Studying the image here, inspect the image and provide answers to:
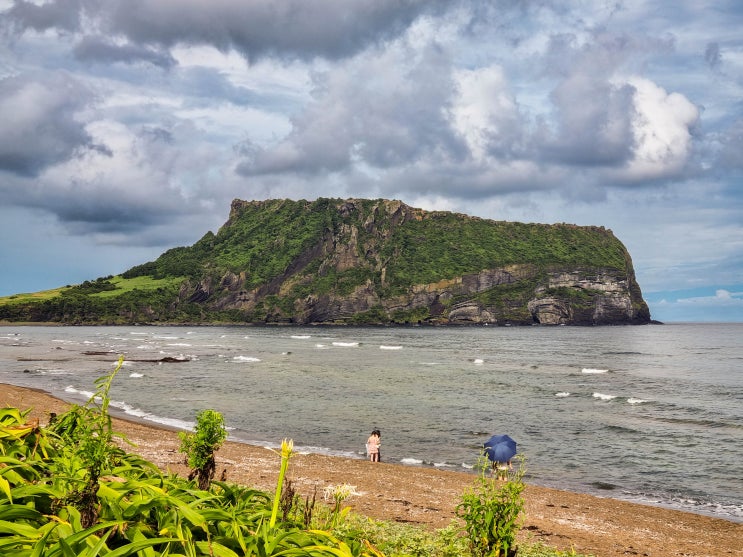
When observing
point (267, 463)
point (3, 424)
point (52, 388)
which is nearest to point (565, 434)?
point (267, 463)

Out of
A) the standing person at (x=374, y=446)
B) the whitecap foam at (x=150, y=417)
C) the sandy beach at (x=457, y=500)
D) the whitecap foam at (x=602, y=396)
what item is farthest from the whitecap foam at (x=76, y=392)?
the whitecap foam at (x=602, y=396)

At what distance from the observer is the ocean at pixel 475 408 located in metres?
25.6

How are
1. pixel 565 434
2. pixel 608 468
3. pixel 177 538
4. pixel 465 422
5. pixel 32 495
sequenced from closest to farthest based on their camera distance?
pixel 177 538 < pixel 32 495 < pixel 608 468 < pixel 565 434 < pixel 465 422

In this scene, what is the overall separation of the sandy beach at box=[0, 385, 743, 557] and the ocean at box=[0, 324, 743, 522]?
8.42 feet

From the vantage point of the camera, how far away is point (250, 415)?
36906 millimetres

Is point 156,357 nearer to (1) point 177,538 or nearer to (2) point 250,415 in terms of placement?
(2) point 250,415

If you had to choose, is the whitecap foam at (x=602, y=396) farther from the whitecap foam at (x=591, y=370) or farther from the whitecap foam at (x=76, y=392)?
the whitecap foam at (x=76, y=392)

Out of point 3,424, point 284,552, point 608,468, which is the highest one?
point 3,424

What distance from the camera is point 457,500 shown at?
18281mm

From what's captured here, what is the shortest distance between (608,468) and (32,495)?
27321 mm

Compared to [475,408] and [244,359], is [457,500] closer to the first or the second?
[475,408]

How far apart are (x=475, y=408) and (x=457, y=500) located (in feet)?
76.0

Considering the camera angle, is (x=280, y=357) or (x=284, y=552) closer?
(x=284, y=552)

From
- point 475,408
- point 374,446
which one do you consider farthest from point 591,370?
point 374,446
